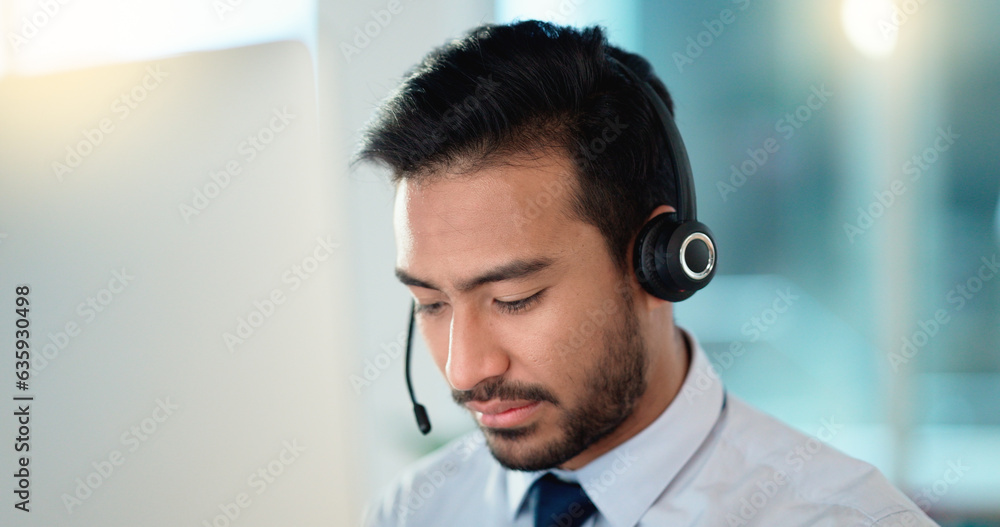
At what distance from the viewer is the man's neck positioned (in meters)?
1.00

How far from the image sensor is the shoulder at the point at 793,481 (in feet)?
2.69

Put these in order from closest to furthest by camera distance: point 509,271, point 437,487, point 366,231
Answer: point 509,271
point 437,487
point 366,231

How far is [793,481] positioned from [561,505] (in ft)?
1.02

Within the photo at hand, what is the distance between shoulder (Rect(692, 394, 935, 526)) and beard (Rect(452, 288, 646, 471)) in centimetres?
16

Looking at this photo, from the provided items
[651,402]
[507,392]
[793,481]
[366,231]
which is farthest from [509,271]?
[366,231]

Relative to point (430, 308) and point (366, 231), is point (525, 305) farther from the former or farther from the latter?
point (366, 231)

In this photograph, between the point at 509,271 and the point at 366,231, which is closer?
the point at 509,271

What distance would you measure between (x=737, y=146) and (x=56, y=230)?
8.78 ft

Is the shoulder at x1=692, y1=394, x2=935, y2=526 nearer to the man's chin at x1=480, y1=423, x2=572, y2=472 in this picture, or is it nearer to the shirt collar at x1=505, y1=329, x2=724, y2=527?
the shirt collar at x1=505, y1=329, x2=724, y2=527

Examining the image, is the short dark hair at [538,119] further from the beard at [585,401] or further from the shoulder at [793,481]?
the shoulder at [793,481]

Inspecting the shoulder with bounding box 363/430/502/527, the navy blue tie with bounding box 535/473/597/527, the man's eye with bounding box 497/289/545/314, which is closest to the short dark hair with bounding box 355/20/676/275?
the man's eye with bounding box 497/289/545/314

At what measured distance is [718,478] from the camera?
93cm

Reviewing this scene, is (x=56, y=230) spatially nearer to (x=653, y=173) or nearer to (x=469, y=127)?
(x=469, y=127)

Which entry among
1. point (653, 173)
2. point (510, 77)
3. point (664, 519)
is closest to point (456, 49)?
point (510, 77)
